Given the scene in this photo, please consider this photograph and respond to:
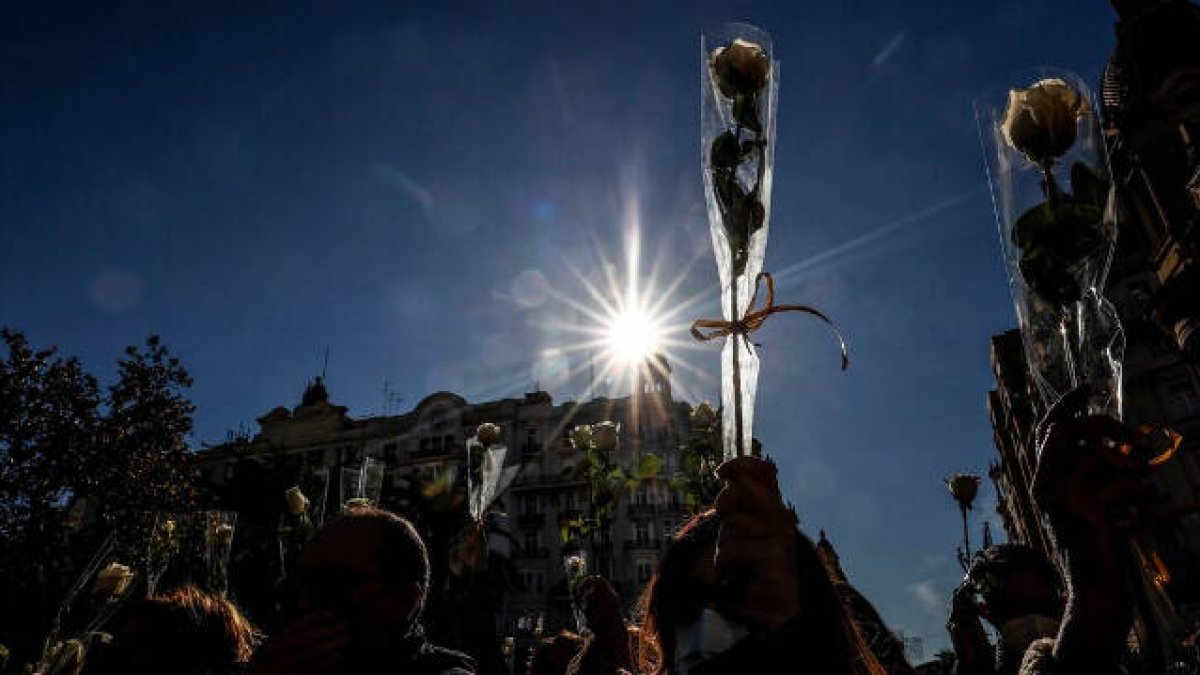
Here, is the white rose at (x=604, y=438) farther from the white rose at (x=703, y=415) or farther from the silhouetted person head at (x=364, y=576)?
the silhouetted person head at (x=364, y=576)

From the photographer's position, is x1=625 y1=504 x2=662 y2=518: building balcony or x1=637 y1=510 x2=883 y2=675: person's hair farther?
x1=625 y1=504 x2=662 y2=518: building balcony

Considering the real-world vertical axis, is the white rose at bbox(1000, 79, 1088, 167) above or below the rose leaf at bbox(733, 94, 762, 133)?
below

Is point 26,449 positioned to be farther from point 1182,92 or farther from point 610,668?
point 1182,92

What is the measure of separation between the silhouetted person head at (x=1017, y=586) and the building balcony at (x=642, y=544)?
1715 inches

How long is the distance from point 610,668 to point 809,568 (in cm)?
242

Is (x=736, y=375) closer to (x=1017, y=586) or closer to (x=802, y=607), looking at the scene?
(x=802, y=607)

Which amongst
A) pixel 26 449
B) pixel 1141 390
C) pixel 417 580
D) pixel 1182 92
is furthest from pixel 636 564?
pixel 417 580

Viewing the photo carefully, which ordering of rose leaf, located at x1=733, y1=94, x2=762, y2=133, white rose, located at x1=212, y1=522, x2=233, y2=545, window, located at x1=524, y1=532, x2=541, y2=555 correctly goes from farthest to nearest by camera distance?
window, located at x1=524, y1=532, x2=541, y2=555
white rose, located at x1=212, y1=522, x2=233, y2=545
rose leaf, located at x1=733, y1=94, x2=762, y2=133

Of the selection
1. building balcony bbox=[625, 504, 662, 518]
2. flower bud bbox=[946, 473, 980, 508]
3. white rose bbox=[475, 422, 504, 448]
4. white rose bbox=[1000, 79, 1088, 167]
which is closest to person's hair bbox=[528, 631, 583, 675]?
white rose bbox=[475, 422, 504, 448]

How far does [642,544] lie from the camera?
149 ft

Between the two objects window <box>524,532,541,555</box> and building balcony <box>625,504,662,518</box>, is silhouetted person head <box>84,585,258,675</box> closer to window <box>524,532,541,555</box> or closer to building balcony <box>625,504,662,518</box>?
building balcony <box>625,504,662,518</box>

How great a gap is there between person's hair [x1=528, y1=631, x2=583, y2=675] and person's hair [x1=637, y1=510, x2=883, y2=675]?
2.92m

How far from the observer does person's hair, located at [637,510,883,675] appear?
4.10ft

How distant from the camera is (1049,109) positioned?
232 centimetres
